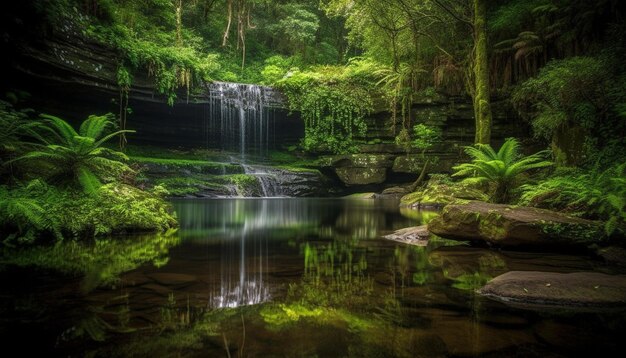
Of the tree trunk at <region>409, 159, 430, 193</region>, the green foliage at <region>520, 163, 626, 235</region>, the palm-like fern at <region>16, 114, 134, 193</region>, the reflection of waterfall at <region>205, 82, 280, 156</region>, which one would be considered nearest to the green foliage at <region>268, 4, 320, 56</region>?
the reflection of waterfall at <region>205, 82, 280, 156</region>

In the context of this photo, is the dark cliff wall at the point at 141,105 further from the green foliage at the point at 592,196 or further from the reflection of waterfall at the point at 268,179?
the green foliage at the point at 592,196

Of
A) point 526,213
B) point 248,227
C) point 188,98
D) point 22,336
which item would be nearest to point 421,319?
point 22,336

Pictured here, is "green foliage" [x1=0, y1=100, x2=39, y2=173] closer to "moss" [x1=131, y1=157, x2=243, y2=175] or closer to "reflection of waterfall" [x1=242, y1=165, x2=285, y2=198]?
"moss" [x1=131, y1=157, x2=243, y2=175]

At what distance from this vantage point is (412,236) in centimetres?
502

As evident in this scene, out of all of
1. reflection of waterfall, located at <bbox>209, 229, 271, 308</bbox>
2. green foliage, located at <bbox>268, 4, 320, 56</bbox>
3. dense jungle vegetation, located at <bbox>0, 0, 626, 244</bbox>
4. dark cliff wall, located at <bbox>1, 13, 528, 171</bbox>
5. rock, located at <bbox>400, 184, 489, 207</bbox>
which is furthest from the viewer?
green foliage, located at <bbox>268, 4, 320, 56</bbox>

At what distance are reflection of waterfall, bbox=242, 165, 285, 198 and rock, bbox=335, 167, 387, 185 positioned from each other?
3.47 metres

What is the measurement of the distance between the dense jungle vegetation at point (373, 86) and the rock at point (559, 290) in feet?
5.59

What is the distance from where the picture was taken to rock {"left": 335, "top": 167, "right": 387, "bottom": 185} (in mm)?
17562

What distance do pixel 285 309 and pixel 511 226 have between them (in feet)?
10.5

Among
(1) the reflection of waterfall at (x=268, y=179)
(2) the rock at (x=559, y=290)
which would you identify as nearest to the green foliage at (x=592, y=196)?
(2) the rock at (x=559, y=290)

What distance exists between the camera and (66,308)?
6.58 feet

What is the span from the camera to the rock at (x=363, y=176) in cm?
1756

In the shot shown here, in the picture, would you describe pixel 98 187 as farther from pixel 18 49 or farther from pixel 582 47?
pixel 582 47

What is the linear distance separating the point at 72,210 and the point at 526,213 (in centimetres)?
623
